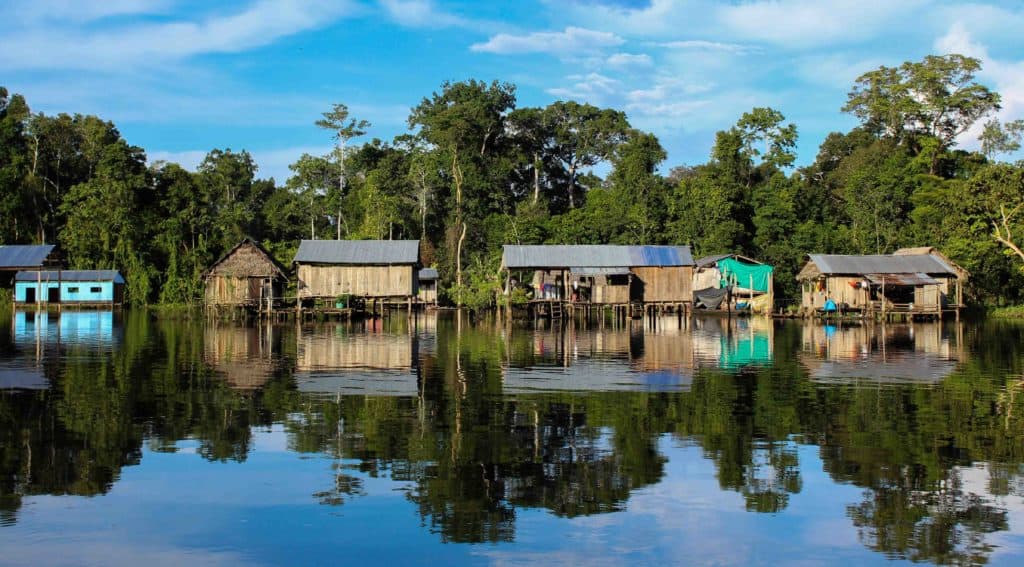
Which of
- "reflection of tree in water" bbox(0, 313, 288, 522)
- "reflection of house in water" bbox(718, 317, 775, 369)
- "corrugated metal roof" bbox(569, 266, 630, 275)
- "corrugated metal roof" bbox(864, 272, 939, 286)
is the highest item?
"corrugated metal roof" bbox(569, 266, 630, 275)

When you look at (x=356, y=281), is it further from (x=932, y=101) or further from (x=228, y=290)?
(x=932, y=101)

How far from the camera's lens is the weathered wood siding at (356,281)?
129ft

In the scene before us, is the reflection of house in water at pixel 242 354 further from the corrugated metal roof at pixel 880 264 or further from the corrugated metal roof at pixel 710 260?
the corrugated metal roof at pixel 880 264

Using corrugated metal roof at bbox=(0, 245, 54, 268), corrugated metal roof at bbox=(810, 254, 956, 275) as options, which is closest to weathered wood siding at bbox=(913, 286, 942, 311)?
corrugated metal roof at bbox=(810, 254, 956, 275)

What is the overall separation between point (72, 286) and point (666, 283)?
32.2 meters

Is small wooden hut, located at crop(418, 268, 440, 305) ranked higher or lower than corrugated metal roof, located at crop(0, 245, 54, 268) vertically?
lower

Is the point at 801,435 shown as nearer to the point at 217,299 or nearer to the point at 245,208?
the point at 217,299

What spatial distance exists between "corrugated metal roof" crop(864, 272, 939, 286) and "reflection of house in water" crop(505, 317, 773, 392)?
318 inches

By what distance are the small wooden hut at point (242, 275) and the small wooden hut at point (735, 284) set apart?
19.5 meters

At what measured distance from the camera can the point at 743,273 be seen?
43.5m

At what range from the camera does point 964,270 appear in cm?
4019

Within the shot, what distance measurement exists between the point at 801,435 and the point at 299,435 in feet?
21.2

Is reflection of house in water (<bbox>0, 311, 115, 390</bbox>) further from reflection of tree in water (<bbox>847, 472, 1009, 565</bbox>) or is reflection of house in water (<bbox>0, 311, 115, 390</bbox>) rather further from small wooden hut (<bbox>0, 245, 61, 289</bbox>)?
reflection of tree in water (<bbox>847, 472, 1009, 565</bbox>)

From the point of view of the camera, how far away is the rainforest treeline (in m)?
46.7
